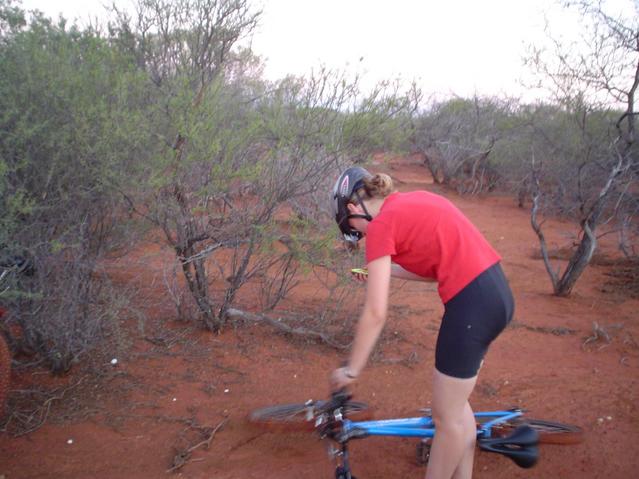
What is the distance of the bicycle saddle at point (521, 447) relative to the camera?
2697mm

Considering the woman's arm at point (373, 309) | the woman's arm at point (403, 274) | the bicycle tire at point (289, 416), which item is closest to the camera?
the woman's arm at point (373, 309)

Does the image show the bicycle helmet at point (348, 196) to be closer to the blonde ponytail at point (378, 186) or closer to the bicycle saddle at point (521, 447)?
the blonde ponytail at point (378, 186)

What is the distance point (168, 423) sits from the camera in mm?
3727

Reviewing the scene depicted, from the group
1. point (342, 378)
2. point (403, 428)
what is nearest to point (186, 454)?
point (403, 428)

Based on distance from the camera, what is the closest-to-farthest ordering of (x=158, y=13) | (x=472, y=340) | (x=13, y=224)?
(x=472, y=340) < (x=13, y=224) < (x=158, y=13)

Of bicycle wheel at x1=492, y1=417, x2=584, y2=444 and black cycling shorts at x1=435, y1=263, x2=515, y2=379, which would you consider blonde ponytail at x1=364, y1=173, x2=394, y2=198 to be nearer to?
black cycling shorts at x1=435, y1=263, x2=515, y2=379

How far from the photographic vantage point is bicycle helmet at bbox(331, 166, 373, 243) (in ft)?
8.36

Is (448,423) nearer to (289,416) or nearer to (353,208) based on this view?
(353,208)

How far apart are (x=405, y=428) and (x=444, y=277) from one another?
1098mm

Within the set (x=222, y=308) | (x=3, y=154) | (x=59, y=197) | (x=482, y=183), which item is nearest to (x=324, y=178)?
(x=222, y=308)

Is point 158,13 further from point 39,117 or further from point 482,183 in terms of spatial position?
point 482,183

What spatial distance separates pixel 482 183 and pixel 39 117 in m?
16.2

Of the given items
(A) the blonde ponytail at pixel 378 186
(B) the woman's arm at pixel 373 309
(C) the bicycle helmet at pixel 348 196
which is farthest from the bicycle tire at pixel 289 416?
(A) the blonde ponytail at pixel 378 186

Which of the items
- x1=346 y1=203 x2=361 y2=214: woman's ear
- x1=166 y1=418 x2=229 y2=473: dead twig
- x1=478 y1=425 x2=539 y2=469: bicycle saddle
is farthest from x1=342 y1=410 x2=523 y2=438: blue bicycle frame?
x1=346 y1=203 x2=361 y2=214: woman's ear
